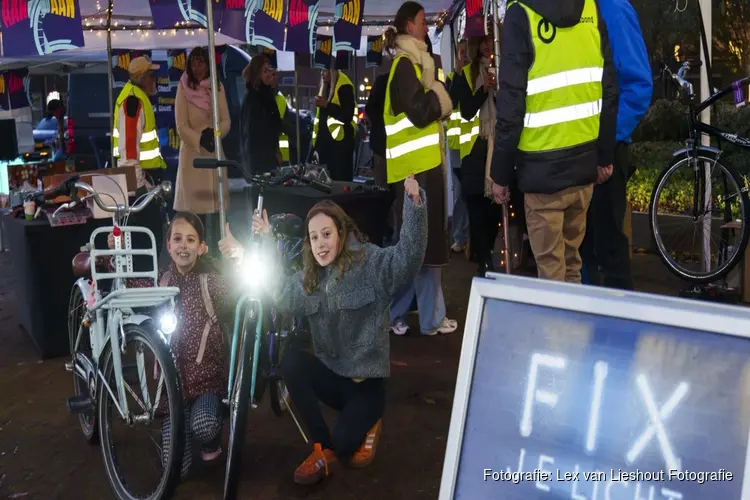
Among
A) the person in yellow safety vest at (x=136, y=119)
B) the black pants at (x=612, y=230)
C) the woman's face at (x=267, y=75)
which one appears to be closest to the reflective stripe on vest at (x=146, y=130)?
the person in yellow safety vest at (x=136, y=119)

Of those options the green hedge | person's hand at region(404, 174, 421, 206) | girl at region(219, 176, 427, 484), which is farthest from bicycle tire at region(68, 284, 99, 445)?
the green hedge

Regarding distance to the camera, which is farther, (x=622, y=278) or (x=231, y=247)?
(x=622, y=278)

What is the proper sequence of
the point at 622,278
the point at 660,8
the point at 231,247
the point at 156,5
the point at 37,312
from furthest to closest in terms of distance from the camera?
1. the point at 660,8
2. the point at 156,5
3. the point at 37,312
4. the point at 622,278
5. the point at 231,247

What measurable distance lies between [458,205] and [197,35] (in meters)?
7.82

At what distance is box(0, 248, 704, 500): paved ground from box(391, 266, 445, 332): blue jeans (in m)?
0.14

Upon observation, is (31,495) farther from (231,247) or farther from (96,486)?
(231,247)

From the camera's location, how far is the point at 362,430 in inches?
166

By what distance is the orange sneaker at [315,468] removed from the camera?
409 centimetres

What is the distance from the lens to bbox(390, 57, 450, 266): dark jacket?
5957mm

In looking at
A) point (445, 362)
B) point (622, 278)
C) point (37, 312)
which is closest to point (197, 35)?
point (37, 312)

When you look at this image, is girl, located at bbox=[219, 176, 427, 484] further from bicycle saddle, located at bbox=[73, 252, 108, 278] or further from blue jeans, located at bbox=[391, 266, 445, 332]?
blue jeans, located at bbox=[391, 266, 445, 332]

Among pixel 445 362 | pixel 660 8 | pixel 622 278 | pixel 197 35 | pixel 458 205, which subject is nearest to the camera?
pixel 622 278

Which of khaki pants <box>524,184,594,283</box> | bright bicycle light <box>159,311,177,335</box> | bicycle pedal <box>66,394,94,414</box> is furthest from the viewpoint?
bicycle pedal <box>66,394,94,414</box>

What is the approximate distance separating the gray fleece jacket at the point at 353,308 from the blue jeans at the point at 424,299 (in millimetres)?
2175
